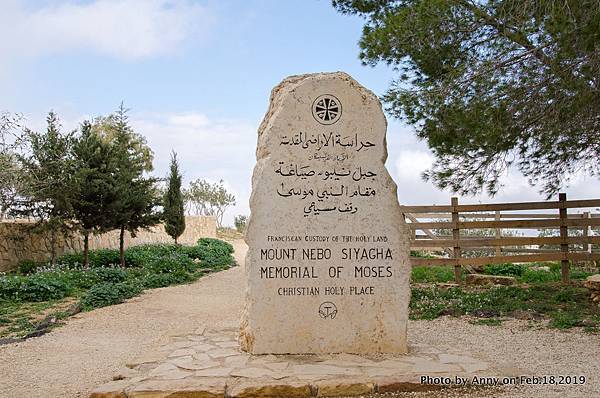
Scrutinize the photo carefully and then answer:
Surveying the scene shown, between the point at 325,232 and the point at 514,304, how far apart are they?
5046 mm

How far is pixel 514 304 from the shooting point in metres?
9.23

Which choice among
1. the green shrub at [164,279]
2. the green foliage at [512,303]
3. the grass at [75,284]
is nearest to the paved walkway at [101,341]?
the grass at [75,284]

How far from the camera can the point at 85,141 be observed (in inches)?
682

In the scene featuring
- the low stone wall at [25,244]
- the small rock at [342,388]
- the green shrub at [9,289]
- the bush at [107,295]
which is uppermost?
the low stone wall at [25,244]

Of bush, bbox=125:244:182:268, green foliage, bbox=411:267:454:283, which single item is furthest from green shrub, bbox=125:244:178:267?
green foliage, bbox=411:267:454:283

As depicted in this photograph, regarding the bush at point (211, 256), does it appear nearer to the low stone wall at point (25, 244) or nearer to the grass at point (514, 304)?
the low stone wall at point (25, 244)

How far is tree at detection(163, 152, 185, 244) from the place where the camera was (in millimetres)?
24414

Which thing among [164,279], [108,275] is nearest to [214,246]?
[164,279]

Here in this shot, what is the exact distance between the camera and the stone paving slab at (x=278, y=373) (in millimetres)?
4641

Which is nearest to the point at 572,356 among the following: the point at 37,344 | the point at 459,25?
the point at 459,25

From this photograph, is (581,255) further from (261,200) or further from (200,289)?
(200,289)

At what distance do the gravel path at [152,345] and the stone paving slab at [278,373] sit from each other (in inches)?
12.7

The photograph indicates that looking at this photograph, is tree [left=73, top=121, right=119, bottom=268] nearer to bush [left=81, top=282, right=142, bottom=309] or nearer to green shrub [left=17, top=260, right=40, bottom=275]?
green shrub [left=17, top=260, right=40, bottom=275]

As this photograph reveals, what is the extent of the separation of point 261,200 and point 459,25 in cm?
482
